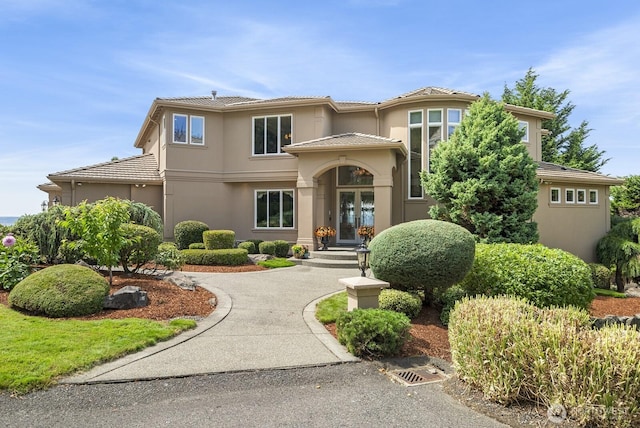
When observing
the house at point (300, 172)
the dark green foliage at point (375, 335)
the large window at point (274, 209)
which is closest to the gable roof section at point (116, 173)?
the house at point (300, 172)

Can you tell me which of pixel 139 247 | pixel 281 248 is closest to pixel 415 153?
pixel 281 248

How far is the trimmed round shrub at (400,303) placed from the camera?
737 centimetres

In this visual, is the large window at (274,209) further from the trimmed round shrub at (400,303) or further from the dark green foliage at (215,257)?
the trimmed round shrub at (400,303)

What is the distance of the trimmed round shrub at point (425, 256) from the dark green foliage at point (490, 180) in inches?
208

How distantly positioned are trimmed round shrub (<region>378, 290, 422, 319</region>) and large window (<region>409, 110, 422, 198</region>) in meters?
9.73

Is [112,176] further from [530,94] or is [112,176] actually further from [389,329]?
[530,94]

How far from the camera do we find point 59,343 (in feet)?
17.3

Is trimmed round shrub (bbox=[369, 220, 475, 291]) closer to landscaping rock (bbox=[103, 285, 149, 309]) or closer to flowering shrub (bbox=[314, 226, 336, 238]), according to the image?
landscaping rock (bbox=[103, 285, 149, 309])

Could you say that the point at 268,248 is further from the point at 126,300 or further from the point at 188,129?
the point at 126,300

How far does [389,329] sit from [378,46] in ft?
31.1

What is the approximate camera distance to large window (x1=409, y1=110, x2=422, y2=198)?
1664 cm

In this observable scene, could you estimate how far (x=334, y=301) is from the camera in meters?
8.65

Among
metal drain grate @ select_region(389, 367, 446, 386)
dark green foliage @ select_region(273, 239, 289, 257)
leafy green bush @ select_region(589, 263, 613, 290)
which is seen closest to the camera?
metal drain grate @ select_region(389, 367, 446, 386)

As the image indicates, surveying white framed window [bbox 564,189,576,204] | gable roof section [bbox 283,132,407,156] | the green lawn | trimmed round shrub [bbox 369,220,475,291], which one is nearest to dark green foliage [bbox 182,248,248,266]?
gable roof section [bbox 283,132,407,156]
